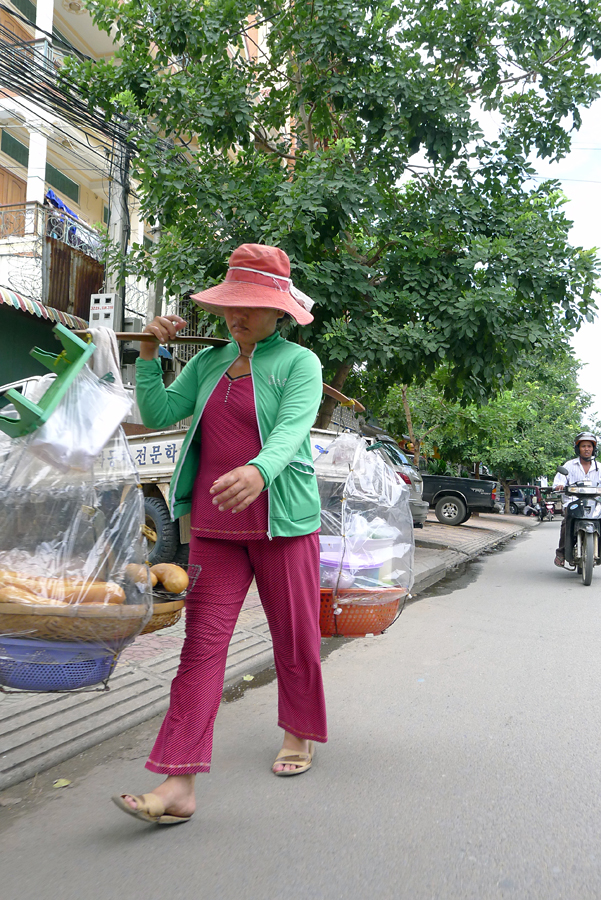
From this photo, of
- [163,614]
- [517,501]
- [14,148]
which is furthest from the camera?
[517,501]

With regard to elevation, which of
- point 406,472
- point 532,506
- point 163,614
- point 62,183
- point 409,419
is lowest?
point 532,506

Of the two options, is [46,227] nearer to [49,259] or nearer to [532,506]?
[49,259]

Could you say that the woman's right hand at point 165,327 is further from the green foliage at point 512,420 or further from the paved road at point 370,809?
the green foliage at point 512,420

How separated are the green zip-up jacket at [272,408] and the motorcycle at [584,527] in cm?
662

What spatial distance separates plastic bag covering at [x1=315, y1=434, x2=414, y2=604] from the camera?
335 cm

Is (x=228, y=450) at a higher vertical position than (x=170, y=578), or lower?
higher

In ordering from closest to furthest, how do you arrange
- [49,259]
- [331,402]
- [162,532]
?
1. [162,532]
2. [331,402]
3. [49,259]

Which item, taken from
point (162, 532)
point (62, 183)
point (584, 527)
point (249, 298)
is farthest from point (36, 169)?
point (249, 298)

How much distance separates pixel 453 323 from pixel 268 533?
669 centimetres

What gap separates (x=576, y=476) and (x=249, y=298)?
7403mm

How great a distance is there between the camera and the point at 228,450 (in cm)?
268

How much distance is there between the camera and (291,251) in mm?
8070

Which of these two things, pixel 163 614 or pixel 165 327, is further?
pixel 165 327

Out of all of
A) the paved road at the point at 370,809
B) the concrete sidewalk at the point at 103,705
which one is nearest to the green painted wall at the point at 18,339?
the concrete sidewalk at the point at 103,705
